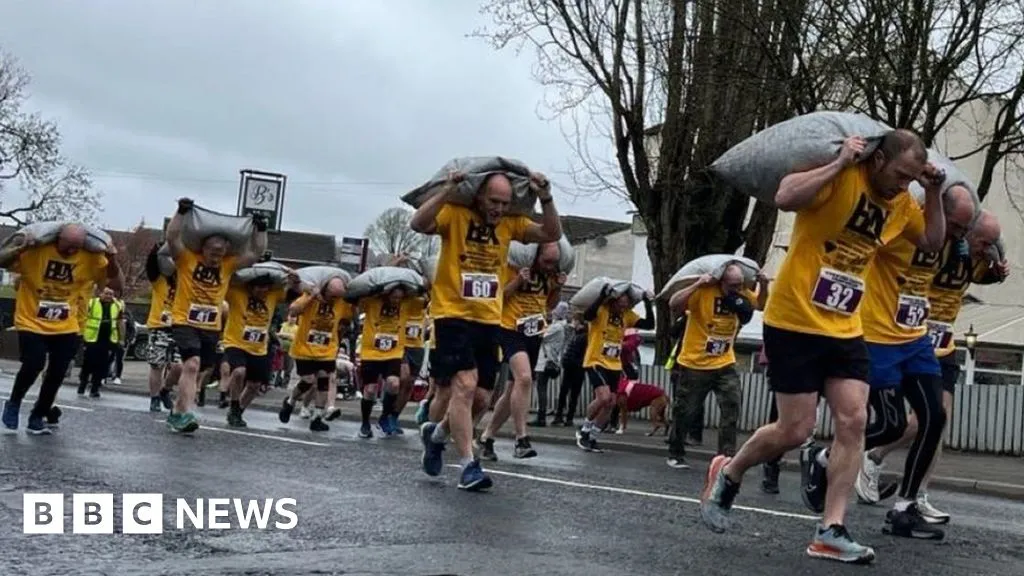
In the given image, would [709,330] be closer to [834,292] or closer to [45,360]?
[45,360]

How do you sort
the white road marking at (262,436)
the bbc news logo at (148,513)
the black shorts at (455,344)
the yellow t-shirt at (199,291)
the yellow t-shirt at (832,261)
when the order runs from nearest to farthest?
the bbc news logo at (148,513)
the yellow t-shirt at (832,261)
the black shorts at (455,344)
the white road marking at (262,436)
the yellow t-shirt at (199,291)

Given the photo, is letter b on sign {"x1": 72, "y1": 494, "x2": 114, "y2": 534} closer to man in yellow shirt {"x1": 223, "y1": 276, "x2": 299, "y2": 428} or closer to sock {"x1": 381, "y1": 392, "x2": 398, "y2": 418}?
sock {"x1": 381, "y1": 392, "x2": 398, "y2": 418}

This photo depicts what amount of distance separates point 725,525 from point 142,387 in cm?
2276

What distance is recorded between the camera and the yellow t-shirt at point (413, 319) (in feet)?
51.7

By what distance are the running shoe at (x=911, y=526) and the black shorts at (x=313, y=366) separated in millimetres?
9361

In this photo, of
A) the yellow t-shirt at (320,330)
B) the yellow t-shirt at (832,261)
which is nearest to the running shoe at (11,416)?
the yellow t-shirt at (320,330)

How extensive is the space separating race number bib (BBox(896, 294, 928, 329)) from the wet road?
1.19 meters

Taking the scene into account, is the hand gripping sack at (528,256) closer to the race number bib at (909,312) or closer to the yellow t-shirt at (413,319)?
the yellow t-shirt at (413,319)

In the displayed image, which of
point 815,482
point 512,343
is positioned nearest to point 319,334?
point 512,343

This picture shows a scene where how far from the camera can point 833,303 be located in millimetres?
6816

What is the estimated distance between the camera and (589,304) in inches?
628

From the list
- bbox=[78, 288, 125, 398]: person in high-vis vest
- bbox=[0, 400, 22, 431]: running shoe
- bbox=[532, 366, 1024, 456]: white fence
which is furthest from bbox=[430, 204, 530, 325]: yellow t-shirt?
bbox=[78, 288, 125, 398]: person in high-vis vest

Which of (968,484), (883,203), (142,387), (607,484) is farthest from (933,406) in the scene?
(142,387)

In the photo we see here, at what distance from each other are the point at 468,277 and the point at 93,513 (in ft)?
9.70
